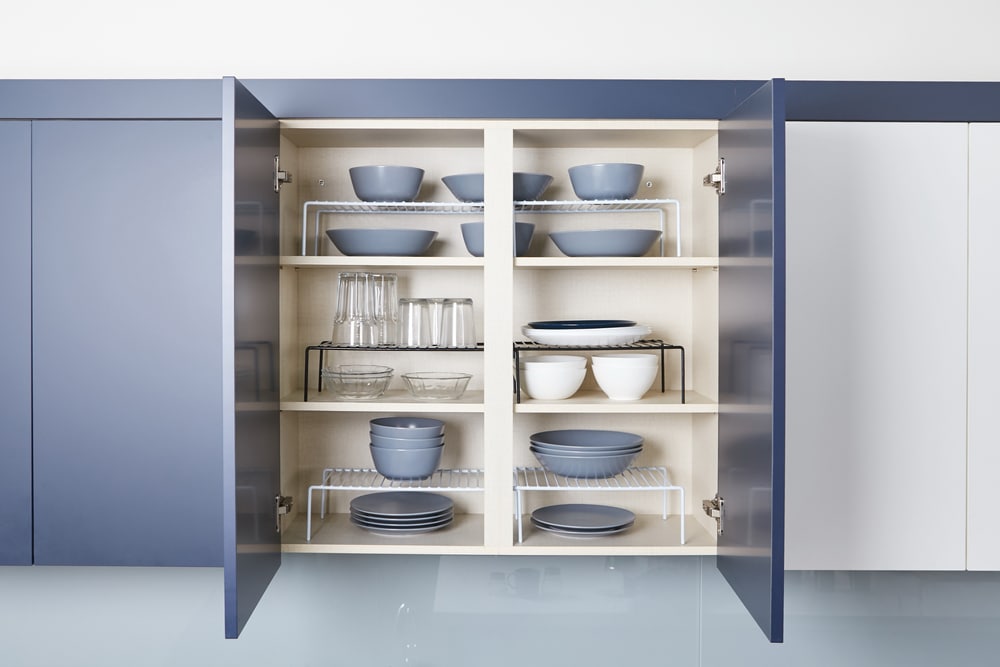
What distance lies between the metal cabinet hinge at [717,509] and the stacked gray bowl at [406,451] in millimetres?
561

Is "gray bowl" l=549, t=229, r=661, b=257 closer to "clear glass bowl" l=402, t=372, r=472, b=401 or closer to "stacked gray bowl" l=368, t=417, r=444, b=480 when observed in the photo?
"clear glass bowl" l=402, t=372, r=472, b=401

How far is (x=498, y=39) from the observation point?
1917 mm

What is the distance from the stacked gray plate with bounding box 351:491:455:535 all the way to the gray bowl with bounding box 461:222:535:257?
549mm

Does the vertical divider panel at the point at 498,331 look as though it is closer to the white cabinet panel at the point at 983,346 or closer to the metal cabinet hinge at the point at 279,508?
the metal cabinet hinge at the point at 279,508

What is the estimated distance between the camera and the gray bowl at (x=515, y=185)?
169 centimetres

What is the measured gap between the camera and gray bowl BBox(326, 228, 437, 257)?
169cm

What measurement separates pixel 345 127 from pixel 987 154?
4.19 ft

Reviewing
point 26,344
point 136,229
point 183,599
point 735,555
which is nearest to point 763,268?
point 735,555

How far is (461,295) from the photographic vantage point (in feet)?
6.20

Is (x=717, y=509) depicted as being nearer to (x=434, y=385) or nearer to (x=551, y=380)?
(x=551, y=380)

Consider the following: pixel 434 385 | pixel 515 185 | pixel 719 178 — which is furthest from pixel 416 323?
pixel 719 178

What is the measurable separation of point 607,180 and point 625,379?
41 cm

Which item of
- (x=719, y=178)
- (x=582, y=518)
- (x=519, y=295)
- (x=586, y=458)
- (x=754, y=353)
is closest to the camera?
(x=754, y=353)

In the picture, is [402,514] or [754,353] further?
[402,514]
